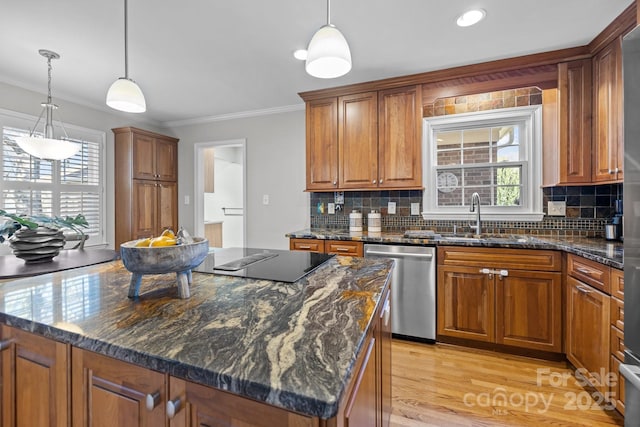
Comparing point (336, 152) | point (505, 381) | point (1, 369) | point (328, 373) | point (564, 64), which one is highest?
point (564, 64)

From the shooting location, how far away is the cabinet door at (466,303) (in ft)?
7.62

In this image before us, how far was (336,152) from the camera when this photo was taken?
3.17 meters

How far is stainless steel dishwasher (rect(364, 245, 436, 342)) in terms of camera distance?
247cm

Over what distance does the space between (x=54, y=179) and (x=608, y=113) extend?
5172mm

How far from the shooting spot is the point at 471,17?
2.01 m

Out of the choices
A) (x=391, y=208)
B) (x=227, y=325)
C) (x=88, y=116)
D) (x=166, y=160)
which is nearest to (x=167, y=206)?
(x=166, y=160)

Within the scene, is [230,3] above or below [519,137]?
above

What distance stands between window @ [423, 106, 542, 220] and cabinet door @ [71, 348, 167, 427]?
285 cm

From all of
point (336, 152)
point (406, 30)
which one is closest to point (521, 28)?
point (406, 30)

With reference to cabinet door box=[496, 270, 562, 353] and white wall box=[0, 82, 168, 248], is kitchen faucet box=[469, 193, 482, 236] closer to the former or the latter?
cabinet door box=[496, 270, 562, 353]

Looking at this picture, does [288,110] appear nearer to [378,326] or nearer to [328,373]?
[378,326]

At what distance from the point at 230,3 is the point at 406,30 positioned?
1236 mm

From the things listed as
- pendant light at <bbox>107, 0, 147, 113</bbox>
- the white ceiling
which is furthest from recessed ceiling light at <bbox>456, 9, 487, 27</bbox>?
pendant light at <bbox>107, 0, 147, 113</bbox>

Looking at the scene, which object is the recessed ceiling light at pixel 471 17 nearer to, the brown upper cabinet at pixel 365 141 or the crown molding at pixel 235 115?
the brown upper cabinet at pixel 365 141
